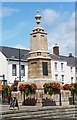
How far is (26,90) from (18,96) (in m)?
1.82

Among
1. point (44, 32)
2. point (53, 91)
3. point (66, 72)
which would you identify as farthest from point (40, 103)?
point (66, 72)

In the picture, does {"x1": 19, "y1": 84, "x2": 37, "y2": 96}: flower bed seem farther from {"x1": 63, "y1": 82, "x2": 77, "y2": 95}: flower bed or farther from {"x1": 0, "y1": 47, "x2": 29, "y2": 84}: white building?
{"x1": 0, "y1": 47, "x2": 29, "y2": 84}: white building

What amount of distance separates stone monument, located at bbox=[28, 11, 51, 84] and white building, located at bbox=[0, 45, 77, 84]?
16.4 meters

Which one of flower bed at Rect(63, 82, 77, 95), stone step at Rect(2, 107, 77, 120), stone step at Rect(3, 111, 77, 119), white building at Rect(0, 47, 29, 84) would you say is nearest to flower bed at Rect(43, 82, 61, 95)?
flower bed at Rect(63, 82, 77, 95)

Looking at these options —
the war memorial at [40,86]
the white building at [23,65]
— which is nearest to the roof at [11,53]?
the white building at [23,65]

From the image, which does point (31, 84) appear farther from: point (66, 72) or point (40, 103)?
point (66, 72)

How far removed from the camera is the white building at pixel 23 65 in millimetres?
49781

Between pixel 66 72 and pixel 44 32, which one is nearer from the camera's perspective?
pixel 44 32

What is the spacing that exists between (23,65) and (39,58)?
84.0 feet

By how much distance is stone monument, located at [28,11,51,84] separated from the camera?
87.0 ft

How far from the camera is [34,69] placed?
26.8m

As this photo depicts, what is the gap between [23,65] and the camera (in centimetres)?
5203

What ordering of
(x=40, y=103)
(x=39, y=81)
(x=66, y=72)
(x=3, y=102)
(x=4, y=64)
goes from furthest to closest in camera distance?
(x=66, y=72)
(x=4, y=64)
(x=3, y=102)
(x=39, y=81)
(x=40, y=103)

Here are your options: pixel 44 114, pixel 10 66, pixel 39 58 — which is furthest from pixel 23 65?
pixel 44 114
